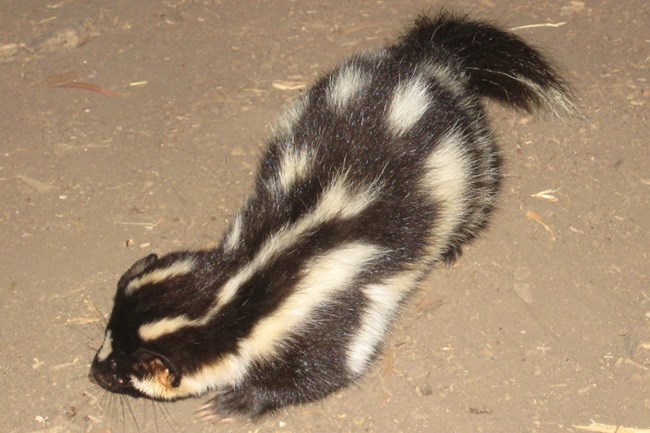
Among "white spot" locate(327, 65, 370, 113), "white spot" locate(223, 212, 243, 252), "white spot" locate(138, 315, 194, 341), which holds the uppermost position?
"white spot" locate(327, 65, 370, 113)

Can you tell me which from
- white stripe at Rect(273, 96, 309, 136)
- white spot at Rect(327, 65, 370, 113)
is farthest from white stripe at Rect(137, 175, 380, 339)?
white stripe at Rect(273, 96, 309, 136)

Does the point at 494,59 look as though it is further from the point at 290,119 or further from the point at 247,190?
the point at 247,190

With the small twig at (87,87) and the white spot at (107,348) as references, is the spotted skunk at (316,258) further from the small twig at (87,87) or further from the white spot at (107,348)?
the small twig at (87,87)

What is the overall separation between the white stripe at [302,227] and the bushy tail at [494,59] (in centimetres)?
122

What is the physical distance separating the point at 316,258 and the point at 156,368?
2.85ft

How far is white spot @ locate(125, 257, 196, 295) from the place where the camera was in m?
3.97

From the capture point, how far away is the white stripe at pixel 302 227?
393 centimetres

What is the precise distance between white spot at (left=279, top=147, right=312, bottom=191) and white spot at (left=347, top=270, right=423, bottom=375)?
631mm

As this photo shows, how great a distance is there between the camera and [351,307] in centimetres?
413

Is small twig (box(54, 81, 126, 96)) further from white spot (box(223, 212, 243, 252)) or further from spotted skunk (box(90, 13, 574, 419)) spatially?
white spot (box(223, 212, 243, 252))

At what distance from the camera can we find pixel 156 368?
3.91 metres

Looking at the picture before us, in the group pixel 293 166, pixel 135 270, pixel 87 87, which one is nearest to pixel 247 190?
pixel 293 166

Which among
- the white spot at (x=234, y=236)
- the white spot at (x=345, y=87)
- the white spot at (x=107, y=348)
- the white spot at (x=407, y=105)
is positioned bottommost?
the white spot at (x=107, y=348)

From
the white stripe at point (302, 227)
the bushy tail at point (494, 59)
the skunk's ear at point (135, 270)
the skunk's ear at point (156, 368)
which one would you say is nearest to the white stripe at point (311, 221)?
the white stripe at point (302, 227)
